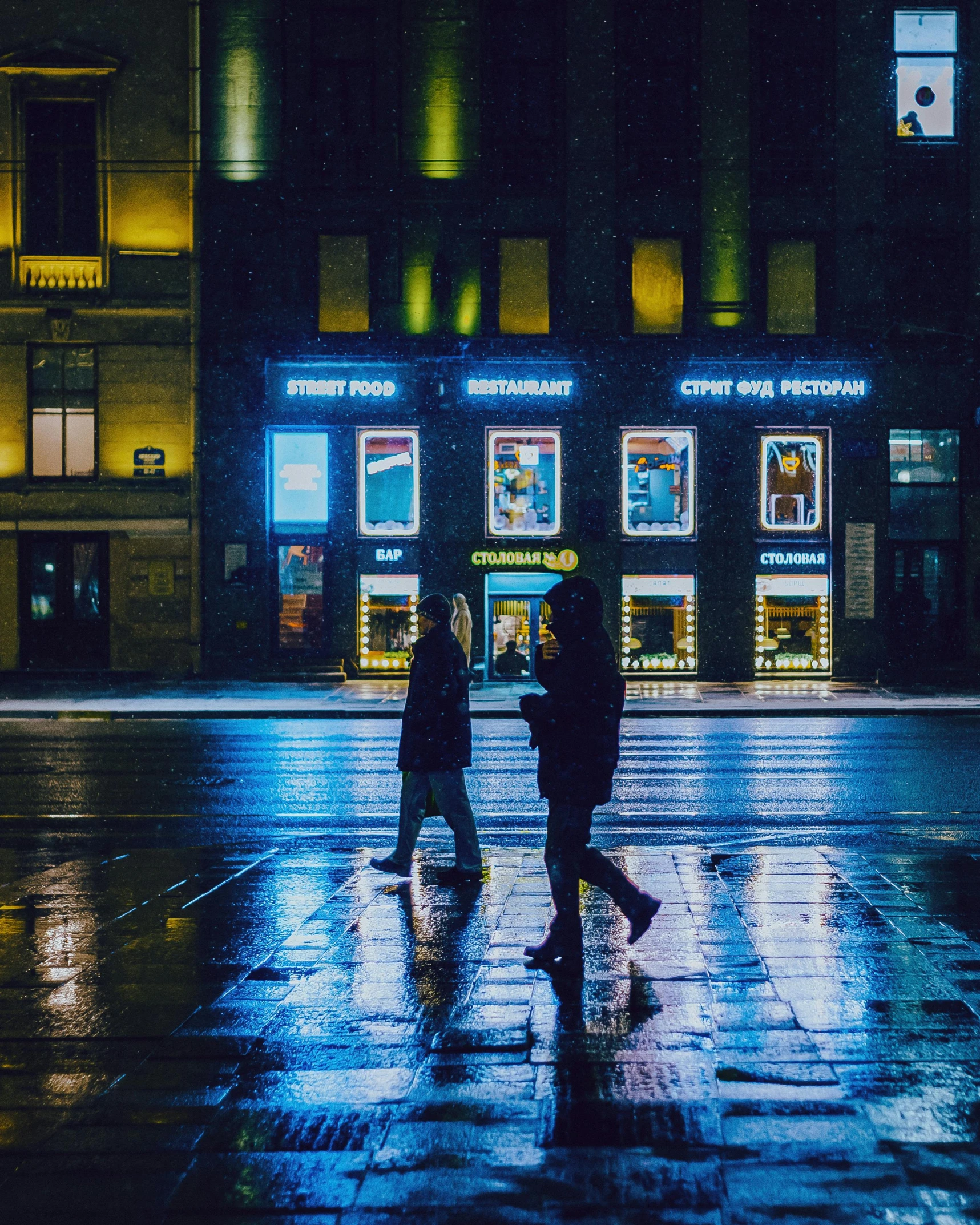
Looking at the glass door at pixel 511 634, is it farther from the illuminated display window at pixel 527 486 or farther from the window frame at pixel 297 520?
the window frame at pixel 297 520

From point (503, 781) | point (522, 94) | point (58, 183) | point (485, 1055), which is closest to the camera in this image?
point (485, 1055)

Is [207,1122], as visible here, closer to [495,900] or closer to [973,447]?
[495,900]

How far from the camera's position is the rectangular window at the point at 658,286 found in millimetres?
27156

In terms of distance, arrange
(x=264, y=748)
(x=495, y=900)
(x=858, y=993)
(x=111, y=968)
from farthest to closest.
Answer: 1. (x=264, y=748)
2. (x=495, y=900)
3. (x=111, y=968)
4. (x=858, y=993)

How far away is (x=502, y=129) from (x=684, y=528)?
9342 millimetres

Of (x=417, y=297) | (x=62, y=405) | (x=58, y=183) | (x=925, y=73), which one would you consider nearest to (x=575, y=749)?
(x=417, y=297)

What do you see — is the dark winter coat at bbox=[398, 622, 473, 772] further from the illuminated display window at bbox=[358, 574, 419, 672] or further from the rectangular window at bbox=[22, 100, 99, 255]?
the rectangular window at bbox=[22, 100, 99, 255]

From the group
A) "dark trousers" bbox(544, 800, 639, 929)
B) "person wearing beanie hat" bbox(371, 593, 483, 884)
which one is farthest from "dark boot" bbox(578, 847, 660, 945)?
"person wearing beanie hat" bbox(371, 593, 483, 884)

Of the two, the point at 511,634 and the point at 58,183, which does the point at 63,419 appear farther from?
the point at 511,634

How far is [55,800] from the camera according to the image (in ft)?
40.5

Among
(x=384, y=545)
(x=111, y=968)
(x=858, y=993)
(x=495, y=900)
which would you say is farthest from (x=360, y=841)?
(x=384, y=545)

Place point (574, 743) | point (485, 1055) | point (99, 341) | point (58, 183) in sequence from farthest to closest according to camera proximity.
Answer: point (58, 183) → point (99, 341) → point (574, 743) → point (485, 1055)

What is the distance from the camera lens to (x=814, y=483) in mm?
27156

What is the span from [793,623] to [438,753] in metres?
19.9
